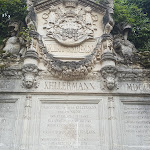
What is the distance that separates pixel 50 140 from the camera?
7367 mm

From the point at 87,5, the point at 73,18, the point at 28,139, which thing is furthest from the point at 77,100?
the point at 87,5

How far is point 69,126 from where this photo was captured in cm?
756

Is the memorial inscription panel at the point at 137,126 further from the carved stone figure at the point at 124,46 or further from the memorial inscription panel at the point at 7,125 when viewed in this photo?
the memorial inscription panel at the point at 7,125

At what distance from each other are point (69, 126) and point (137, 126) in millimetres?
2282

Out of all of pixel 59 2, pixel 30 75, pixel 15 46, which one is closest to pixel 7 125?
pixel 30 75

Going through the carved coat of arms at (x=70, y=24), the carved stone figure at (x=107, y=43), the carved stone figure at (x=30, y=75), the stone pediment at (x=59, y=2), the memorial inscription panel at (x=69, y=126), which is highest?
the stone pediment at (x=59, y=2)

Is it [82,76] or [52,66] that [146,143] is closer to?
[82,76]

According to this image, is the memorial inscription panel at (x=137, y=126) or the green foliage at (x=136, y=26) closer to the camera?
the memorial inscription panel at (x=137, y=126)

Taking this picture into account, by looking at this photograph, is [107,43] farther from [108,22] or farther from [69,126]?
[69,126]

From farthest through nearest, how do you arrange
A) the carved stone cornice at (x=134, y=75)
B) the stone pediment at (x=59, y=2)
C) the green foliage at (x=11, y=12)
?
the green foliage at (x=11, y=12)
the stone pediment at (x=59, y=2)
the carved stone cornice at (x=134, y=75)

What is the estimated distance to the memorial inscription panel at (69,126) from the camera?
730 cm

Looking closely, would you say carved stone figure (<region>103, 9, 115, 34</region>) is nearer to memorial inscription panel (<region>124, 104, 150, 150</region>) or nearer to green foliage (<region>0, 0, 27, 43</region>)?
memorial inscription panel (<region>124, 104, 150, 150</region>)

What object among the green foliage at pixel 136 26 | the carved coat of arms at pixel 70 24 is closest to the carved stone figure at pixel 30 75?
the carved coat of arms at pixel 70 24

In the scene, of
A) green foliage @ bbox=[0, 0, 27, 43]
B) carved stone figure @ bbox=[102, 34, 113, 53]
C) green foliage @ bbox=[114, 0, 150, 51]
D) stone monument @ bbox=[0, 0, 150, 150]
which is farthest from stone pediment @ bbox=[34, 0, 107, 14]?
green foliage @ bbox=[0, 0, 27, 43]
